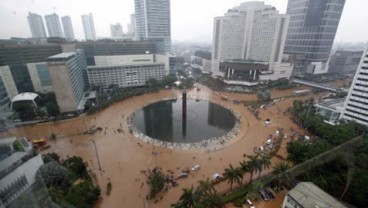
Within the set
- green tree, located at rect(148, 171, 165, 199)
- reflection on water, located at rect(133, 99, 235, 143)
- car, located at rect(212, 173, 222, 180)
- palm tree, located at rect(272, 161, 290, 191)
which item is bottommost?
reflection on water, located at rect(133, 99, 235, 143)

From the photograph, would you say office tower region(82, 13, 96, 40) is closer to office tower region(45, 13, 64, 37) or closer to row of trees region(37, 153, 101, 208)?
office tower region(45, 13, 64, 37)

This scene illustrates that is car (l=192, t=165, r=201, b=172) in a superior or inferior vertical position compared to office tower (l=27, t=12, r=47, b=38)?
inferior

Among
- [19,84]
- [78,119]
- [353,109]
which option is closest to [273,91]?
[353,109]

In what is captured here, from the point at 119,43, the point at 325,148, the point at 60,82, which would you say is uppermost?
the point at 119,43

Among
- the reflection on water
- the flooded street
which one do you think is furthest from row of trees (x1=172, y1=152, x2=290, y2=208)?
the reflection on water

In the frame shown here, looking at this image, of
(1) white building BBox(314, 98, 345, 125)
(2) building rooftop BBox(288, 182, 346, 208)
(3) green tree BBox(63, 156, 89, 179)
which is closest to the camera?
(2) building rooftop BBox(288, 182, 346, 208)

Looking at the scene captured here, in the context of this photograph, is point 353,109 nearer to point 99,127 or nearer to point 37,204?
point 37,204

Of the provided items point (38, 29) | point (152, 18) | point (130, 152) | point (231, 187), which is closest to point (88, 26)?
point (38, 29)
